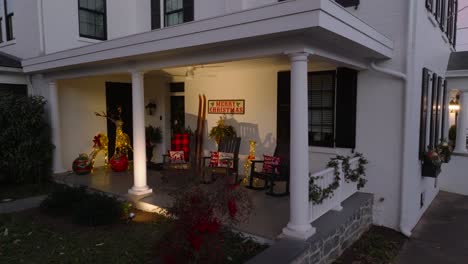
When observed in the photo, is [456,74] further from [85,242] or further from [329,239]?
[85,242]

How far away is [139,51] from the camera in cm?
486

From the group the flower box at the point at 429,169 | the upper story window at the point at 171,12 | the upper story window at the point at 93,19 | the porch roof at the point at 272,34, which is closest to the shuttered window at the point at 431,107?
the flower box at the point at 429,169

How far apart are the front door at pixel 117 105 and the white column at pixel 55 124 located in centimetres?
138

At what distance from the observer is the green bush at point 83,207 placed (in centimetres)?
480

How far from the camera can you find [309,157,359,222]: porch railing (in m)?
4.14

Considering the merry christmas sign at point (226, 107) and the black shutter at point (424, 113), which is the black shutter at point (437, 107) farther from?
the merry christmas sign at point (226, 107)

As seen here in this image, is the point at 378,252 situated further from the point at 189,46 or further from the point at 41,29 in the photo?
the point at 41,29

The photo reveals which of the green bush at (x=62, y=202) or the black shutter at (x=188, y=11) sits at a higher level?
the black shutter at (x=188, y=11)

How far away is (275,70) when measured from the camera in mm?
6422

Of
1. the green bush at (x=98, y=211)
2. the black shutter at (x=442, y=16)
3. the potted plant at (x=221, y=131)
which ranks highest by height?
the black shutter at (x=442, y=16)

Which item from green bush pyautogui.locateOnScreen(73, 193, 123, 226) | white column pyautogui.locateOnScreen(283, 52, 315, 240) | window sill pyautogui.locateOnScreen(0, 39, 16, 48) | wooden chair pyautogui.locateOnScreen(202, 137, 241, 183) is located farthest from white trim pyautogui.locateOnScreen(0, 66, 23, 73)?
white column pyautogui.locateOnScreen(283, 52, 315, 240)

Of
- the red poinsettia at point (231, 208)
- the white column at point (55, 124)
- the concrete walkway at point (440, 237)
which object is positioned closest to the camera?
the red poinsettia at point (231, 208)

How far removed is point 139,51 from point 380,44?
3.45 metres

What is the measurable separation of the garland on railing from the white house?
0.52ft
